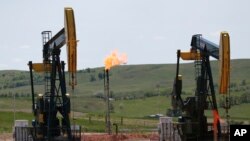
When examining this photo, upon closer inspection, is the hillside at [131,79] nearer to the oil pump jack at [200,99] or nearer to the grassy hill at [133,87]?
the grassy hill at [133,87]

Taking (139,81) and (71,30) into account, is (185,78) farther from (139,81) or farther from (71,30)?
(71,30)

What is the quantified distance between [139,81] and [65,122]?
14361cm

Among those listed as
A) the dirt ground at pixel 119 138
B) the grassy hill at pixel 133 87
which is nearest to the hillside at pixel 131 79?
the grassy hill at pixel 133 87

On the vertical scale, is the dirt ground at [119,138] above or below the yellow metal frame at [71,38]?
below

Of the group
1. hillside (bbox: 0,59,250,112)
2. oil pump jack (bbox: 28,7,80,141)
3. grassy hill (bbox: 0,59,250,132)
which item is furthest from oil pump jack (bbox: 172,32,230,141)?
hillside (bbox: 0,59,250,112)

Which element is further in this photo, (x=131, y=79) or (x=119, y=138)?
(x=131, y=79)

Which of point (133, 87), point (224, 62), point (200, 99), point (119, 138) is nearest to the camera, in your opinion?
point (224, 62)

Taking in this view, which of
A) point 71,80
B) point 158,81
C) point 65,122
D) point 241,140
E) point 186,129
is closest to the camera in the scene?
point 241,140

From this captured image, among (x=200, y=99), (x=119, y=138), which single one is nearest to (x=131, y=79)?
(x=119, y=138)

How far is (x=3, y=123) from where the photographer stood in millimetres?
52531

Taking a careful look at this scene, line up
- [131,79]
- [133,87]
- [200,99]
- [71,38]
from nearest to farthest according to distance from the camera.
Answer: [71,38] → [200,99] → [133,87] → [131,79]

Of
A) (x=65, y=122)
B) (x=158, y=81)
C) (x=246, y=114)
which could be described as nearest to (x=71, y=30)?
(x=65, y=122)

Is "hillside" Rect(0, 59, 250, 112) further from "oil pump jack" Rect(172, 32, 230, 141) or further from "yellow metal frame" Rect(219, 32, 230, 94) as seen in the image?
"yellow metal frame" Rect(219, 32, 230, 94)

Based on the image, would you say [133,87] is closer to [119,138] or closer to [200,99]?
[119,138]
